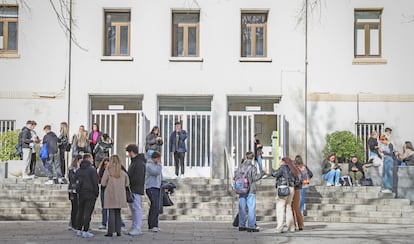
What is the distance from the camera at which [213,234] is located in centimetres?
1614

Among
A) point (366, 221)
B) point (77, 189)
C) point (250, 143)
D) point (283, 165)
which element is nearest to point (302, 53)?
point (250, 143)

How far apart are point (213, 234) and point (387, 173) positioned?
8.06m

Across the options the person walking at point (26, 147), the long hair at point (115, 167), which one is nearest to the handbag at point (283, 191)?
the long hair at point (115, 167)

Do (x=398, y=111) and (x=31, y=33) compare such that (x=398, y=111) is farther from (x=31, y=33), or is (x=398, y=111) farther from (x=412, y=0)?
(x=31, y=33)

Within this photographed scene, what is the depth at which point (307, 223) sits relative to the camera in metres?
19.1

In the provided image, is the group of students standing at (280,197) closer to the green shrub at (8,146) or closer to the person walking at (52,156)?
the person walking at (52,156)

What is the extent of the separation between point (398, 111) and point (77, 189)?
13.9 meters

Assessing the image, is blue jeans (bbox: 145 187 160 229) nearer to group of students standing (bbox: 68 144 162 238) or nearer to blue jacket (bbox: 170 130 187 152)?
group of students standing (bbox: 68 144 162 238)

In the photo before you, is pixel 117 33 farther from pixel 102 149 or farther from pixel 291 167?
pixel 291 167

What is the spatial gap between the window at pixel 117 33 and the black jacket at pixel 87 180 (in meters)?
11.1

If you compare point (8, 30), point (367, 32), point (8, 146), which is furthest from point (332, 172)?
point (8, 30)

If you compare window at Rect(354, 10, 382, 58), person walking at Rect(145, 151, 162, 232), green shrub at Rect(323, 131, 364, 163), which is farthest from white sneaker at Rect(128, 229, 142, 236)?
window at Rect(354, 10, 382, 58)

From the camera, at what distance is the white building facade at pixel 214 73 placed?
25422mm

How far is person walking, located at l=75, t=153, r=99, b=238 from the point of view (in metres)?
15.2
